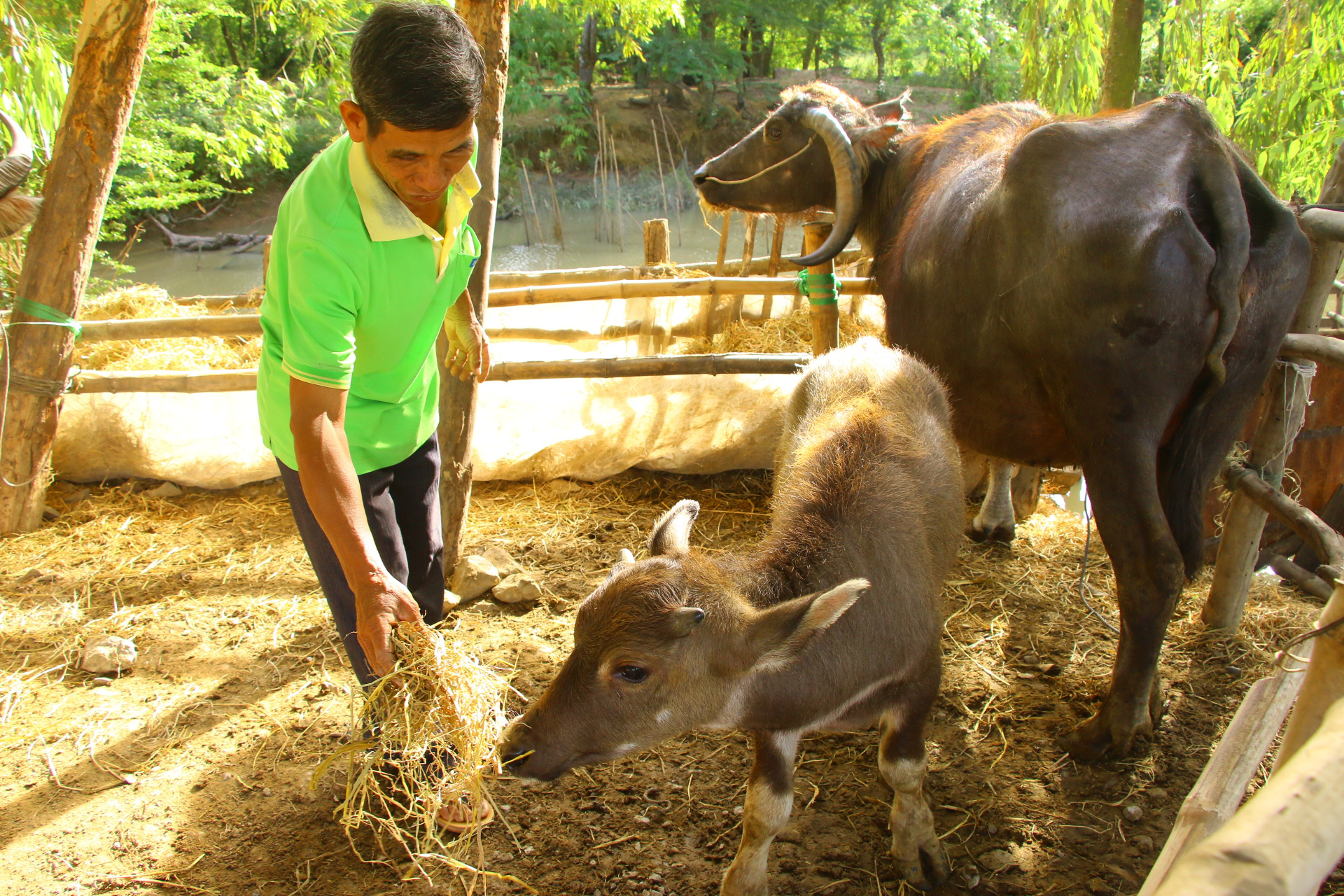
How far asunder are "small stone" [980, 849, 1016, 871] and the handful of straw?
5.96 feet

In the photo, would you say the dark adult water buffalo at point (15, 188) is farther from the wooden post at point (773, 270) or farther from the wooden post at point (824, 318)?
the wooden post at point (773, 270)

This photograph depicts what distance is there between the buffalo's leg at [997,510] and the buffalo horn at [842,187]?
1778mm

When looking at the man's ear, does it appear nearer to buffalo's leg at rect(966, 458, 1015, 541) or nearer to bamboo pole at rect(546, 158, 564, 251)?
buffalo's leg at rect(966, 458, 1015, 541)

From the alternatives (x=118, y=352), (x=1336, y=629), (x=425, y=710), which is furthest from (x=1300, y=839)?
(x=118, y=352)

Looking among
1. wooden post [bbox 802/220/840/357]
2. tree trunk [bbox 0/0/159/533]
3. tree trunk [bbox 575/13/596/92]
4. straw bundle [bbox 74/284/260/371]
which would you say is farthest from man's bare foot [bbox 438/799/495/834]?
tree trunk [bbox 575/13/596/92]

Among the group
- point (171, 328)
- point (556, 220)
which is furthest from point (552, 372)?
point (556, 220)

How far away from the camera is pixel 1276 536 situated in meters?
6.07

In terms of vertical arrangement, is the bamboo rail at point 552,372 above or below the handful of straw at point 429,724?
above

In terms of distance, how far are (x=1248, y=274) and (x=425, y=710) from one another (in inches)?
134

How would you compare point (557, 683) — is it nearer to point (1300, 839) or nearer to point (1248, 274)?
point (1300, 839)

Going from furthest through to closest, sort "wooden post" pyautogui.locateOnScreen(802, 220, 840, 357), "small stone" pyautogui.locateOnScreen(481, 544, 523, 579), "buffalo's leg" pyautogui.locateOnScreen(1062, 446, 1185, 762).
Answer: "wooden post" pyautogui.locateOnScreen(802, 220, 840, 357)
"small stone" pyautogui.locateOnScreen(481, 544, 523, 579)
"buffalo's leg" pyautogui.locateOnScreen(1062, 446, 1185, 762)

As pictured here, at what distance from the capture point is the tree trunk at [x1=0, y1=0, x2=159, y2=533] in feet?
16.9

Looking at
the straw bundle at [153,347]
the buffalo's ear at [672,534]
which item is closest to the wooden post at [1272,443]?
the buffalo's ear at [672,534]

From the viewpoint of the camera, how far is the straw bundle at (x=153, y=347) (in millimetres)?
6980
